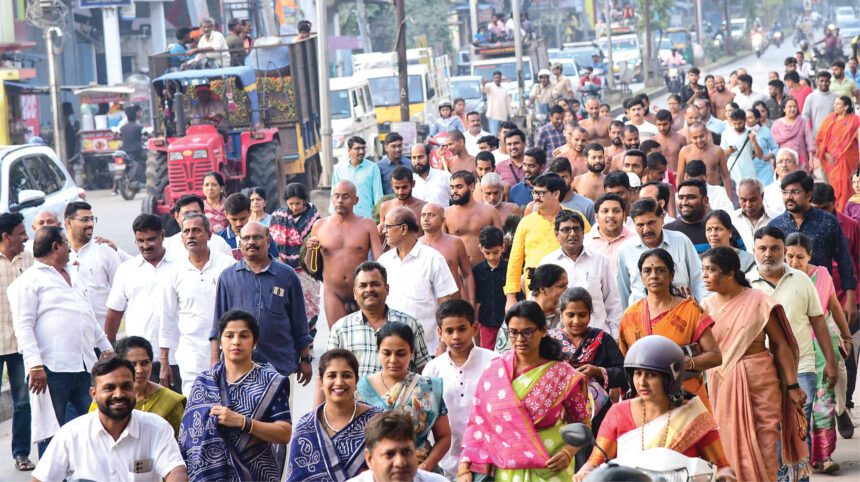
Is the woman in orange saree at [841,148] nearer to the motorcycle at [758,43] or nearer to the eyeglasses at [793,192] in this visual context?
the eyeglasses at [793,192]

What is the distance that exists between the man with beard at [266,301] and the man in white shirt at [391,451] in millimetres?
3510

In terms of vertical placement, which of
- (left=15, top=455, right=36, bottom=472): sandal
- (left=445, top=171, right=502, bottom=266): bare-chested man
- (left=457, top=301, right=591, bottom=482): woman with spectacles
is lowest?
(left=15, top=455, right=36, bottom=472): sandal

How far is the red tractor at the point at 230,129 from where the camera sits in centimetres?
2041

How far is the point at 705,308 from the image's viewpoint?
293 inches

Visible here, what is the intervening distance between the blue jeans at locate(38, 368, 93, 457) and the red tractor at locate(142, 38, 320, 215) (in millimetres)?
10955

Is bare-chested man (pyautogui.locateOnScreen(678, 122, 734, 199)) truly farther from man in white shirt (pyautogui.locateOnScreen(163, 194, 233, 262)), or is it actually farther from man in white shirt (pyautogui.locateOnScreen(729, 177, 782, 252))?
man in white shirt (pyautogui.locateOnScreen(163, 194, 233, 262))

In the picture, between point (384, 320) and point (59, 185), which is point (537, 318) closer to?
point (384, 320)

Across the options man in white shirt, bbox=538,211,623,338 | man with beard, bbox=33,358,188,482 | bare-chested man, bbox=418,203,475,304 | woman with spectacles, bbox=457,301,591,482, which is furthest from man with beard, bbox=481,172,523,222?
man with beard, bbox=33,358,188,482

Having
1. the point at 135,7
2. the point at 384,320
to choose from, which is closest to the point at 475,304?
the point at 384,320

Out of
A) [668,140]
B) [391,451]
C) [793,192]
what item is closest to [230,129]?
[668,140]

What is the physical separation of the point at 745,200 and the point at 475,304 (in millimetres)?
1911

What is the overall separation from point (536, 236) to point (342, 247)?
149 cm

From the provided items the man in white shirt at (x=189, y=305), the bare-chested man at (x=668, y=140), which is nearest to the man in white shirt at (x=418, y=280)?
the man in white shirt at (x=189, y=305)

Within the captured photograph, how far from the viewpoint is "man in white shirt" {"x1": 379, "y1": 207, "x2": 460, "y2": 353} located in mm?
9109
